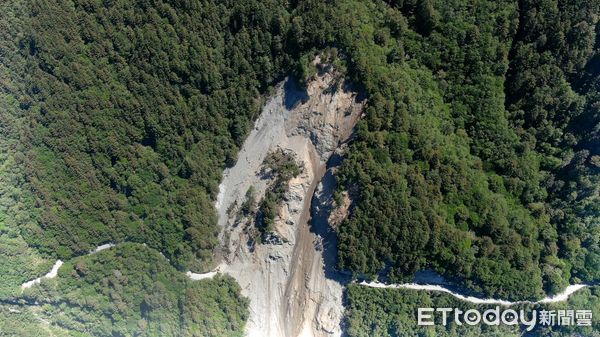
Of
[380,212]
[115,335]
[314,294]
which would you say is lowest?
[115,335]

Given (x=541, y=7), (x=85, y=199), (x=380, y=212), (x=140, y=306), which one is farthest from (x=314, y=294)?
(x=541, y=7)

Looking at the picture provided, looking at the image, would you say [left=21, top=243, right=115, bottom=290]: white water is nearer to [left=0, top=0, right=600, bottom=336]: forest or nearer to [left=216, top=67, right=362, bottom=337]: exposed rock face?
[left=0, top=0, right=600, bottom=336]: forest

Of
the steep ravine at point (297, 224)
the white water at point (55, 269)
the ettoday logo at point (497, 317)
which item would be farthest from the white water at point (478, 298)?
the white water at point (55, 269)

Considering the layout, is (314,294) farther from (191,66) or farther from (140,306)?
(191,66)

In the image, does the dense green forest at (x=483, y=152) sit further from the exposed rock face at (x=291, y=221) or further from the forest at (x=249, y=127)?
the exposed rock face at (x=291, y=221)

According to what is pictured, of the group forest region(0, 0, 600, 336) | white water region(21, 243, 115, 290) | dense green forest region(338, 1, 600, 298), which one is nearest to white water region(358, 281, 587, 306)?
forest region(0, 0, 600, 336)

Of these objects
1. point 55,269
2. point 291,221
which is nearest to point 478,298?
point 291,221
